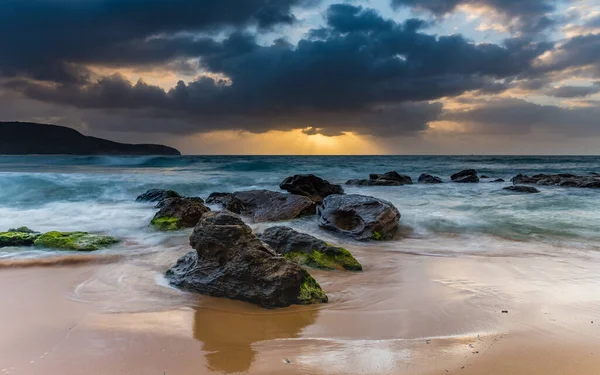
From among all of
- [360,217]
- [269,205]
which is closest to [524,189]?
[269,205]

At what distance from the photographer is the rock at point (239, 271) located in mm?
4289

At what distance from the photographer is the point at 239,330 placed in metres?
3.66

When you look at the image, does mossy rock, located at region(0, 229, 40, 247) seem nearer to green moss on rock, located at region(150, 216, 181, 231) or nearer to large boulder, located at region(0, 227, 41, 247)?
large boulder, located at region(0, 227, 41, 247)

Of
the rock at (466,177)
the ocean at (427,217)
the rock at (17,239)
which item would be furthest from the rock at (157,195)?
the rock at (466,177)

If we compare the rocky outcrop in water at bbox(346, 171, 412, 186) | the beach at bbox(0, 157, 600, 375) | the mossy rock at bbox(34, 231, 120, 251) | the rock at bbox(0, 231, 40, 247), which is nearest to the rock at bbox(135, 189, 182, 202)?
the beach at bbox(0, 157, 600, 375)

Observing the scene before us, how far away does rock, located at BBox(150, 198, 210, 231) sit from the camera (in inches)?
351

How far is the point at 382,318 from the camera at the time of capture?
3.92 meters

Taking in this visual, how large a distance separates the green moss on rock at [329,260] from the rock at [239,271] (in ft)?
3.93

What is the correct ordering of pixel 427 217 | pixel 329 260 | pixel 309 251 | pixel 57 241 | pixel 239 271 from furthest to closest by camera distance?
pixel 427 217
pixel 57 241
pixel 309 251
pixel 329 260
pixel 239 271

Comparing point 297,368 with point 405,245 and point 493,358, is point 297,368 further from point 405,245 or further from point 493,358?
point 405,245

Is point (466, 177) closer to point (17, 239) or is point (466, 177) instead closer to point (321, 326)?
point (17, 239)

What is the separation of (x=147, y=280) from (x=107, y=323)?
1.47 meters

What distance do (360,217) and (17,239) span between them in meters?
6.20

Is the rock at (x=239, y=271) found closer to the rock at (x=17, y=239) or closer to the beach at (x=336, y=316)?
the beach at (x=336, y=316)
